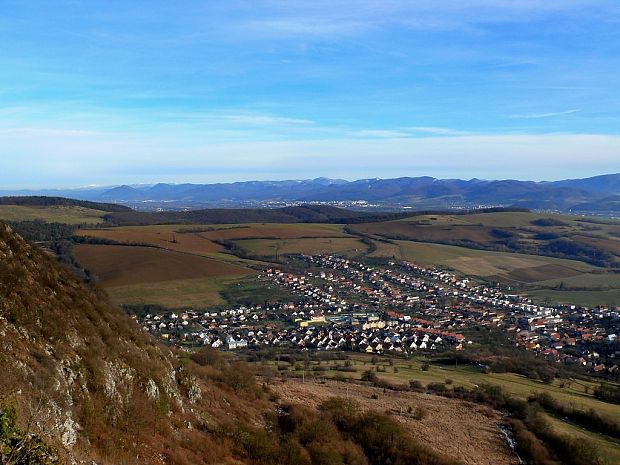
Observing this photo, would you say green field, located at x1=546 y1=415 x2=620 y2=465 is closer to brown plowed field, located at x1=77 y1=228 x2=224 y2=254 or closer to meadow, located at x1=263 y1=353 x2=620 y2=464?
meadow, located at x1=263 y1=353 x2=620 y2=464

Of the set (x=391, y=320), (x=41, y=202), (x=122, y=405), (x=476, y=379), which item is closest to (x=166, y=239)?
(x=391, y=320)

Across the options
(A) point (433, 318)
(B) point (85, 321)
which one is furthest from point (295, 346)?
(B) point (85, 321)

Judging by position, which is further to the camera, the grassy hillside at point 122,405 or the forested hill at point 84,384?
the grassy hillside at point 122,405

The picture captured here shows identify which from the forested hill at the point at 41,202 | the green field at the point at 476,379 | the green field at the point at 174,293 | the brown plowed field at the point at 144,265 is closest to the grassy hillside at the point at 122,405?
the green field at the point at 476,379

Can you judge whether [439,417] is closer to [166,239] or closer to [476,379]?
[476,379]

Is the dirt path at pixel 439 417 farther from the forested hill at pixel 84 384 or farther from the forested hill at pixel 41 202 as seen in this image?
the forested hill at pixel 41 202

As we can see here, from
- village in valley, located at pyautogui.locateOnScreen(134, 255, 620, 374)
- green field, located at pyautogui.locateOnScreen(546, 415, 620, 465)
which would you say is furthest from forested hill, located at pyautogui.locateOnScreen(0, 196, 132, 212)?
green field, located at pyautogui.locateOnScreen(546, 415, 620, 465)
